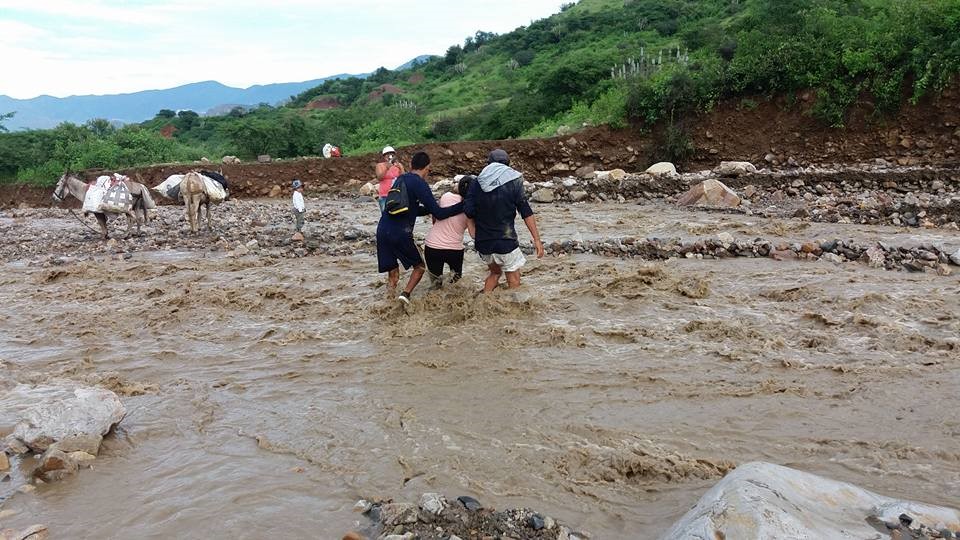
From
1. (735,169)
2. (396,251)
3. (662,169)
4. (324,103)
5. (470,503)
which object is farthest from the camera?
(324,103)

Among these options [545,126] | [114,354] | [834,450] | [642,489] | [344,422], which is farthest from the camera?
[545,126]

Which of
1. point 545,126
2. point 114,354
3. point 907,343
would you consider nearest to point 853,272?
point 907,343

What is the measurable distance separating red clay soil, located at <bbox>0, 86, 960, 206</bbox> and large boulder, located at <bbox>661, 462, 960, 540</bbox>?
47.6ft

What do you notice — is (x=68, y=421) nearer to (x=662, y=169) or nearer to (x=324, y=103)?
(x=662, y=169)

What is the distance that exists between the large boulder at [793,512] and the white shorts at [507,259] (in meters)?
3.72

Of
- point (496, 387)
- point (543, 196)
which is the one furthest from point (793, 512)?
point (543, 196)

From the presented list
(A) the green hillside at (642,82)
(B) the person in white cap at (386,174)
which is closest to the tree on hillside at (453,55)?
(A) the green hillside at (642,82)

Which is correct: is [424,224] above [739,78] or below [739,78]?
below

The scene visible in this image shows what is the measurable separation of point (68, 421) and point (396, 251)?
3.30 metres

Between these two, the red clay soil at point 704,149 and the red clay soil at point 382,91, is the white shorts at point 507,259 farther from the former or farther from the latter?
the red clay soil at point 382,91

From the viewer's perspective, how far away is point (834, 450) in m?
3.66

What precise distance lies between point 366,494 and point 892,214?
388 inches

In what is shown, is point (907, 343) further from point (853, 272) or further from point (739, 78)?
point (739, 78)

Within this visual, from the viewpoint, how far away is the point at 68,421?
396 centimetres
